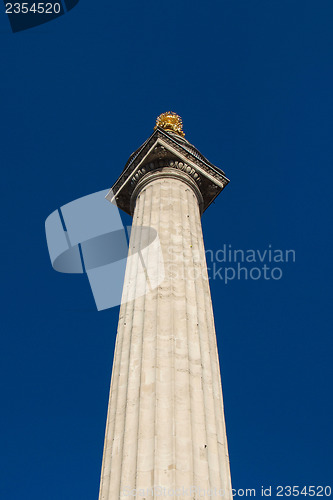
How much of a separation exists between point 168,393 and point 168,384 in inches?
9.8

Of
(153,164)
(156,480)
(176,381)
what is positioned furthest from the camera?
(153,164)

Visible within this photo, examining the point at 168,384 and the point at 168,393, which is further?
the point at 168,384

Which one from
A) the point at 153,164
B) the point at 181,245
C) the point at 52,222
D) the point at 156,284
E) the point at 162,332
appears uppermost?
the point at 153,164

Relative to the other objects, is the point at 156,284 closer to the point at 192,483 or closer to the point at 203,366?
the point at 203,366

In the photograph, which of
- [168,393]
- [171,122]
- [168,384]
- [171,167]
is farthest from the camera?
[171,122]

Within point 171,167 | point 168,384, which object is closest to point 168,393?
point 168,384

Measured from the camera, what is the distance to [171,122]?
25.1 m

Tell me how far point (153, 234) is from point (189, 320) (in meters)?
4.20

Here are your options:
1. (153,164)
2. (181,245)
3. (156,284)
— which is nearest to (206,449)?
(156,284)

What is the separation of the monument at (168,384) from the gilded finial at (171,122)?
7283mm

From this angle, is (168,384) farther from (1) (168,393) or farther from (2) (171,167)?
(2) (171,167)

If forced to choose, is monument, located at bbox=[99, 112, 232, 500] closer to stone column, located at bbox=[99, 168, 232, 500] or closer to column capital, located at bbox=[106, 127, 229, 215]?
stone column, located at bbox=[99, 168, 232, 500]

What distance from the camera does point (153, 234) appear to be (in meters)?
16.8

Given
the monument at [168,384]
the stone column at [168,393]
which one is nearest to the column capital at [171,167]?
the monument at [168,384]
